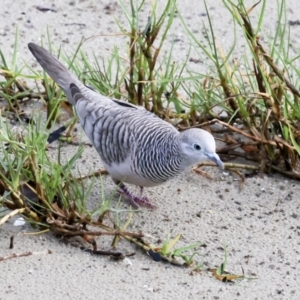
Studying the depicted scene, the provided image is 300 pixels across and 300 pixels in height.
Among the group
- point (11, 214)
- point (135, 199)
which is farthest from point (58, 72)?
point (11, 214)

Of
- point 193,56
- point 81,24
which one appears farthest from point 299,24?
point 81,24

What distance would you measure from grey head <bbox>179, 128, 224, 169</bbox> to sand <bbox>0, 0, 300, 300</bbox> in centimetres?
33

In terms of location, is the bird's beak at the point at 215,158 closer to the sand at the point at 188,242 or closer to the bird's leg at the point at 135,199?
the sand at the point at 188,242

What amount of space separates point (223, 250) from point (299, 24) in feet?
8.79

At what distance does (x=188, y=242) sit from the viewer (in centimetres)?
420

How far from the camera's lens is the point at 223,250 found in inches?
164

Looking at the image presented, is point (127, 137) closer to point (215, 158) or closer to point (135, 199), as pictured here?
point (135, 199)

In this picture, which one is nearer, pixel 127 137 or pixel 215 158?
pixel 215 158

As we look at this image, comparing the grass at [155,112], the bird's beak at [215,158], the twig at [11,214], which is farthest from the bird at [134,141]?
the twig at [11,214]

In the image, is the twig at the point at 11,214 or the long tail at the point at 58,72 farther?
the long tail at the point at 58,72

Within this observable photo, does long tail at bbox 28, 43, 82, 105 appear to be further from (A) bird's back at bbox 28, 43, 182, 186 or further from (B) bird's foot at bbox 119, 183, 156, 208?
(B) bird's foot at bbox 119, 183, 156, 208

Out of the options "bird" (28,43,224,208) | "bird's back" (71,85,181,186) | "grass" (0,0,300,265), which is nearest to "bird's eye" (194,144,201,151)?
"bird" (28,43,224,208)

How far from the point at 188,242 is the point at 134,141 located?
0.53 meters

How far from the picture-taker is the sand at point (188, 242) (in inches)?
149
